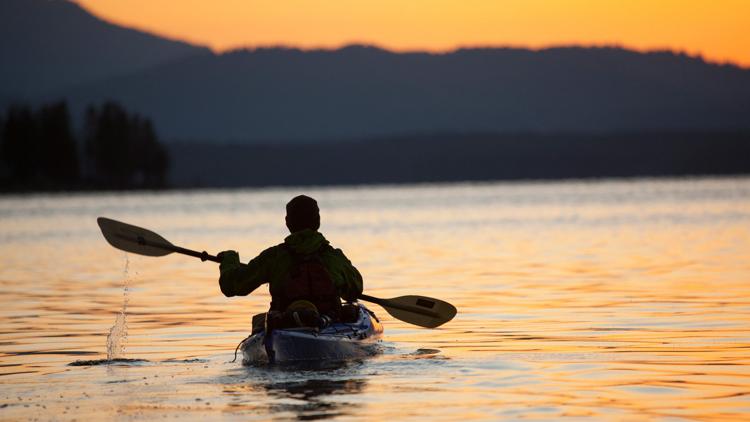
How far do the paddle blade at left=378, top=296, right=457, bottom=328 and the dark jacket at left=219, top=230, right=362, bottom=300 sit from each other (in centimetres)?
245

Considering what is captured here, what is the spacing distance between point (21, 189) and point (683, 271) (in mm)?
171116

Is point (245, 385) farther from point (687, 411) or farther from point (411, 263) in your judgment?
point (411, 263)

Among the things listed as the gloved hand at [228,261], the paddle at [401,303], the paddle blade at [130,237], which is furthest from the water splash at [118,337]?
the gloved hand at [228,261]

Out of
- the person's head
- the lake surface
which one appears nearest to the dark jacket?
the person's head

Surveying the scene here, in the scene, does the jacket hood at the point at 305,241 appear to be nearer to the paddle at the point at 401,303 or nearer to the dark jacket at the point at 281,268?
the dark jacket at the point at 281,268

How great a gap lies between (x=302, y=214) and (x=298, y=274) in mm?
684

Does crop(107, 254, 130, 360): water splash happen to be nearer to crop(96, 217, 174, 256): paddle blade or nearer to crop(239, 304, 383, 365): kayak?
crop(96, 217, 174, 256): paddle blade

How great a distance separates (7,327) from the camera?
22906 millimetres

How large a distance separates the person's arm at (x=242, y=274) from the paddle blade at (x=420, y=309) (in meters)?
3.23

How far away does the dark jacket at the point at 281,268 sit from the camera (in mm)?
17000

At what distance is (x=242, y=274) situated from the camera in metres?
17.3

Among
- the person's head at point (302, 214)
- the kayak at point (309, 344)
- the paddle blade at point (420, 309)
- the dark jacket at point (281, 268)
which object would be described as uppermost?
the person's head at point (302, 214)

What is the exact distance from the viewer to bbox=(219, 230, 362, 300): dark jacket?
17.0 metres

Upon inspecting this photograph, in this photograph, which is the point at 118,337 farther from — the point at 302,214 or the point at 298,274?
the point at 302,214
